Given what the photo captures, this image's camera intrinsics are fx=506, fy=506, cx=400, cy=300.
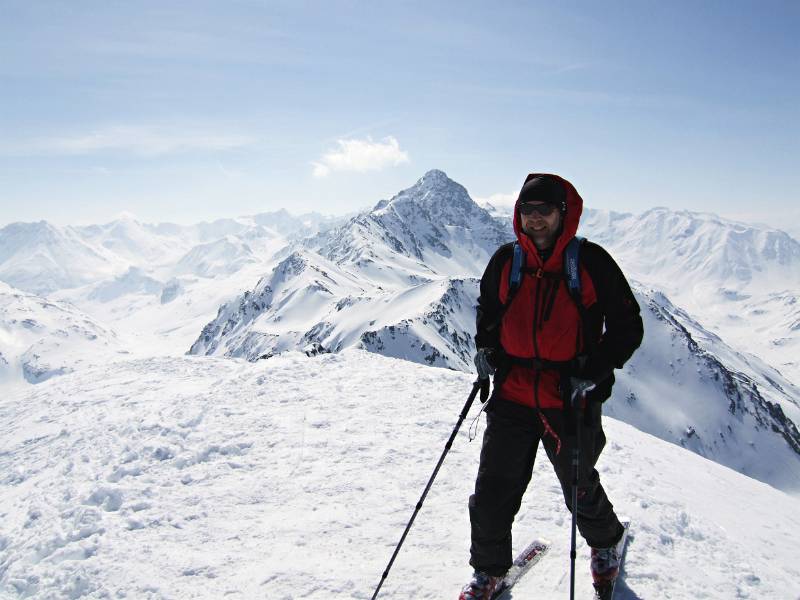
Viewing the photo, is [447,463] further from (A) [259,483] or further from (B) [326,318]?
(B) [326,318]

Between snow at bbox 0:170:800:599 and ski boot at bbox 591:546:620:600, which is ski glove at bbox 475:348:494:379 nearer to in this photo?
snow at bbox 0:170:800:599

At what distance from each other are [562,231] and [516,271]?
599 millimetres

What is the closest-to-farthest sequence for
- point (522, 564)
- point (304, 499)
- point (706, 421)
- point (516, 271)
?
point (516, 271) → point (522, 564) → point (304, 499) → point (706, 421)

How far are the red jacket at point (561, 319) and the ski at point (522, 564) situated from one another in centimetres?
223

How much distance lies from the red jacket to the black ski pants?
227mm

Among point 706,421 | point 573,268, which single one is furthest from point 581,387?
point 706,421

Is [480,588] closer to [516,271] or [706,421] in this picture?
[516,271]

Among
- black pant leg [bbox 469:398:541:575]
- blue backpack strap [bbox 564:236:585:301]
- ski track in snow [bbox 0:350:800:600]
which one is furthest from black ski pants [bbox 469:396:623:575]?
blue backpack strap [bbox 564:236:585:301]

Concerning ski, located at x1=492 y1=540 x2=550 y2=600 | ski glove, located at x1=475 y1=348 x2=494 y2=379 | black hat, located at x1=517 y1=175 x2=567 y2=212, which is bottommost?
ski, located at x1=492 y1=540 x2=550 y2=600

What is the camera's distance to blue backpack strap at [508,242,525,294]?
5195mm

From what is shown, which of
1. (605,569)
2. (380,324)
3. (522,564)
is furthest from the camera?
(380,324)

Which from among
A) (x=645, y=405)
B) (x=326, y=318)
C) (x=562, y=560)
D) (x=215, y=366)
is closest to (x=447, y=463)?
(x=562, y=560)

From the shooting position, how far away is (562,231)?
→ 16.6 ft

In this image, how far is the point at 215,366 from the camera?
62.8 feet
